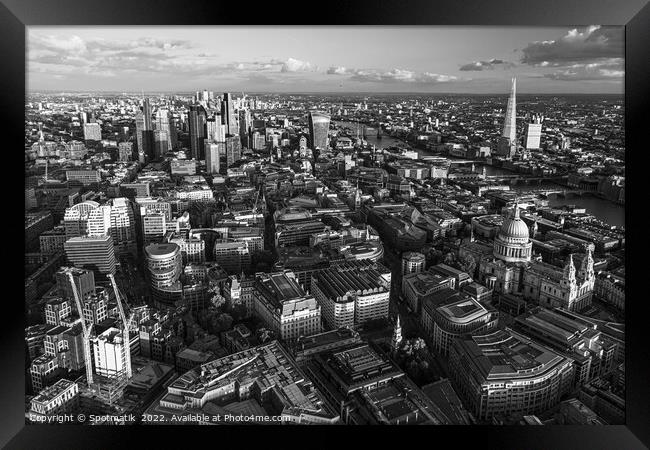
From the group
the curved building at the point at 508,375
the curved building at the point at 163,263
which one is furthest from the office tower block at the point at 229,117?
the curved building at the point at 508,375

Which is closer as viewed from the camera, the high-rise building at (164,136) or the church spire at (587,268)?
the church spire at (587,268)

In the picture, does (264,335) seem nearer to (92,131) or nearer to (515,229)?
(515,229)

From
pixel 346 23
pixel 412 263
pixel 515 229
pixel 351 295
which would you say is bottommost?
pixel 351 295

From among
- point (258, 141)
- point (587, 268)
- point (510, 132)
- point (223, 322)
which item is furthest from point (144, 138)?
point (587, 268)

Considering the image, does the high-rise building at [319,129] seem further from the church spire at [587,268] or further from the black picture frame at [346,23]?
the black picture frame at [346,23]

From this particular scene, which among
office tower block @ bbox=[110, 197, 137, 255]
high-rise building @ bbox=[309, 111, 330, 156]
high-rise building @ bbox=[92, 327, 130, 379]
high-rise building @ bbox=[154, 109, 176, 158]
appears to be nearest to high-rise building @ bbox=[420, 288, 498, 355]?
high-rise building @ bbox=[92, 327, 130, 379]

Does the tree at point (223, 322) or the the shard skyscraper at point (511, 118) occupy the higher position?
the the shard skyscraper at point (511, 118)
